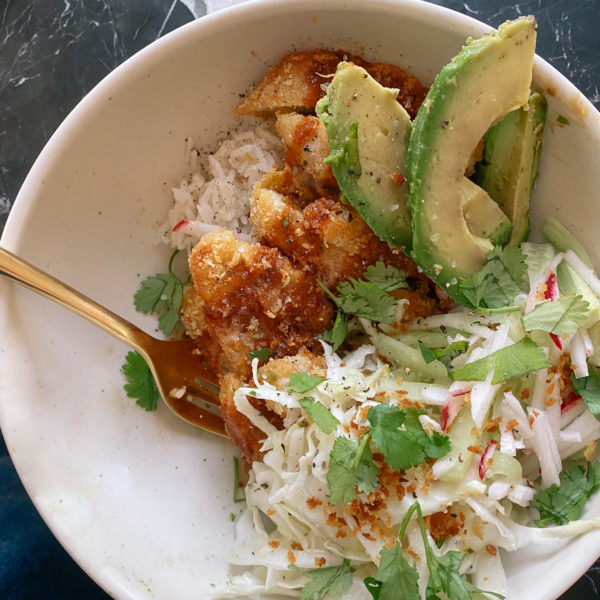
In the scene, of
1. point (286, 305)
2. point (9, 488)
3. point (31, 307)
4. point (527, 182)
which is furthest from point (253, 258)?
point (9, 488)

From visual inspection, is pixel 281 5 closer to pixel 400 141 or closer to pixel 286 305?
pixel 400 141

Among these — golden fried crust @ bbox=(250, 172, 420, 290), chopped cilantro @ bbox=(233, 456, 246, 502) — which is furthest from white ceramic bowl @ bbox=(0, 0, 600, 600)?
golden fried crust @ bbox=(250, 172, 420, 290)

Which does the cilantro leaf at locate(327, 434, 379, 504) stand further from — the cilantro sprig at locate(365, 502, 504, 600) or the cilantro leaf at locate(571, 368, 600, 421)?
the cilantro leaf at locate(571, 368, 600, 421)

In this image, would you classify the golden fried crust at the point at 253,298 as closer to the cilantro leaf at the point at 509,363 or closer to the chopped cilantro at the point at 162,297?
the chopped cilantro at the point at 162,297

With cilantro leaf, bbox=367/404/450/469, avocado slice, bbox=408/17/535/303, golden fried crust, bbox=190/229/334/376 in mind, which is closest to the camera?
avocado slice, bbox=408/17/535/303

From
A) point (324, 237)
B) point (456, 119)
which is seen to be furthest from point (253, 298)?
point (456, 119)

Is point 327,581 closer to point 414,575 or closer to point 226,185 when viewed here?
point 414,575
